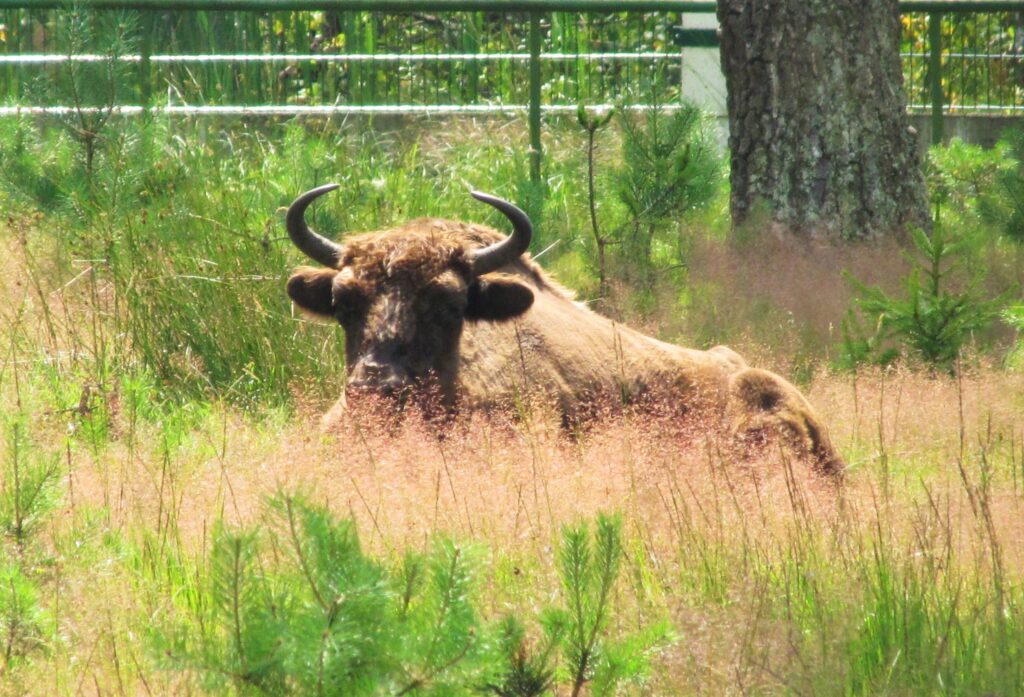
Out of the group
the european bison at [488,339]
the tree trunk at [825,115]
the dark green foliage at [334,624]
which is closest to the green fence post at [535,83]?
the tree trunk at [825,115]

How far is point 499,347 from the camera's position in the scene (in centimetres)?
755

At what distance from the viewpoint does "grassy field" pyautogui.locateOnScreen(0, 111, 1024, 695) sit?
3.15 metres

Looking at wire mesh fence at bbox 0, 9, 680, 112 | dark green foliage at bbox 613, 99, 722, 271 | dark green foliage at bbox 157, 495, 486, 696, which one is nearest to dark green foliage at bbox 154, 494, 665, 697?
dark green foliage at bbox 157, 495, 486, 696

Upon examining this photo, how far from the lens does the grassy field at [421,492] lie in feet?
10.3

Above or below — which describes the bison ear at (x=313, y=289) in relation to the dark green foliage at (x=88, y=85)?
below

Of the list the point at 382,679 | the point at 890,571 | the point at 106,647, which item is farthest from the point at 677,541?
the point at 382,679

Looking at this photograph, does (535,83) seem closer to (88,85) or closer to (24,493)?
(88,85)

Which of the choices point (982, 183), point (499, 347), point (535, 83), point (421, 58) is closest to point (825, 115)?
point (535, 83)

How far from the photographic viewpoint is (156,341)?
8.18m

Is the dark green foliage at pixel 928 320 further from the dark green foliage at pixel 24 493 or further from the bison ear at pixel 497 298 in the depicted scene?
the dark green foliage at pixel 24 493

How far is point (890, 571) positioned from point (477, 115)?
32.3 ft

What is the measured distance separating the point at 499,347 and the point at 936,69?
7591mm

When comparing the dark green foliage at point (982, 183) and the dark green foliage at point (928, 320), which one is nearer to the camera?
the dark green foliage at point (928, 320)

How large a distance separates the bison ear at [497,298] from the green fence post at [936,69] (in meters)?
7.47
